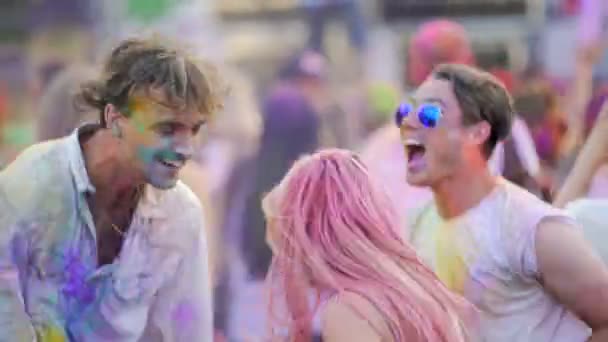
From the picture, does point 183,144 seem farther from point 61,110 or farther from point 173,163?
point 61,110

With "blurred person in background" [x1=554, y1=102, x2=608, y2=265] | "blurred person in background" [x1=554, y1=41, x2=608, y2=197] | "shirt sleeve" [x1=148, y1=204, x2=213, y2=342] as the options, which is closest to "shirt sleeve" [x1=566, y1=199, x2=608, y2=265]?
"blurred person in background" [x1=554, y1=102, x2=608, y2=265]

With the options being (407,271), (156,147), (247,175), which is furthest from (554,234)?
(247,175)

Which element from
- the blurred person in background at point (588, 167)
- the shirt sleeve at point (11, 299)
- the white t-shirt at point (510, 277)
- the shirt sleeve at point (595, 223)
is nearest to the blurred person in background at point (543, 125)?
the blurred person in background at point (588, 167)

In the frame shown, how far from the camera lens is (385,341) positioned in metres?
3.60

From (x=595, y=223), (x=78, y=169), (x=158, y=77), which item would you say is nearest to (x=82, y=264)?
(x=78, y=169)

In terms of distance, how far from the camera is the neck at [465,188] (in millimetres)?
4520

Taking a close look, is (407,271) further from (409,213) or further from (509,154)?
(509,154)

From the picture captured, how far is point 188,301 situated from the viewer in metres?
4.49

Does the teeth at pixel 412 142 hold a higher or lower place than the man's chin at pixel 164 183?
lower

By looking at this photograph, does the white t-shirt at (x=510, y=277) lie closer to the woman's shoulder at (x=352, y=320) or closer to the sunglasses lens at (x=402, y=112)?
the sunglasses lens at (x=402, y=112)

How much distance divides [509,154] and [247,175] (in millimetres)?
1554

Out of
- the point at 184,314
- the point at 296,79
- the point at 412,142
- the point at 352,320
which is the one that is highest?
the point at 412,142

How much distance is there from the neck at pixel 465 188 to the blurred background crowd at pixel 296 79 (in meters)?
0.72

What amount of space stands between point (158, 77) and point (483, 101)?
106 cm
